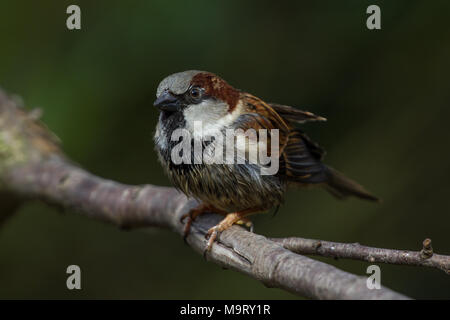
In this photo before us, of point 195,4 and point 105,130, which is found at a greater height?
point 195,4

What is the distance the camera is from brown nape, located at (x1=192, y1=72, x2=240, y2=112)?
2924 mm

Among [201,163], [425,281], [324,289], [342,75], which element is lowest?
[425,281]

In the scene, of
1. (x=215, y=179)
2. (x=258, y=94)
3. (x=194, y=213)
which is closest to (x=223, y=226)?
(x=215, y=179)

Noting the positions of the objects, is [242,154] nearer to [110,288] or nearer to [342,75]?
[342,75]

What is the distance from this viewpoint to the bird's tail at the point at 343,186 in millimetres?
3720

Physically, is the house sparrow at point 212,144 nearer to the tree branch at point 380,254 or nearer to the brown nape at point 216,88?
the brown nape at point 216,88

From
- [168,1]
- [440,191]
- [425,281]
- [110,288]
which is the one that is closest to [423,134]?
[440,191]

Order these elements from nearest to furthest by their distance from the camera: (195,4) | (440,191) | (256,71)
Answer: (195,4)
(440,191)
(256,71)

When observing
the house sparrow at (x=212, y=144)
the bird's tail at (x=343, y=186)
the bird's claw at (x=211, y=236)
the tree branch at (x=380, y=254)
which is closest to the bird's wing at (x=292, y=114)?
the house sparrow at (x=212, y=144)

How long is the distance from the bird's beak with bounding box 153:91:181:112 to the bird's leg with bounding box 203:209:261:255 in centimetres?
60

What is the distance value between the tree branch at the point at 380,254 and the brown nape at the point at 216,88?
1.12 metres

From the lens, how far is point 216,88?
299 centimetres

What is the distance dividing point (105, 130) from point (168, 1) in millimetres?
955

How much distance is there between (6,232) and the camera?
4582 mm
